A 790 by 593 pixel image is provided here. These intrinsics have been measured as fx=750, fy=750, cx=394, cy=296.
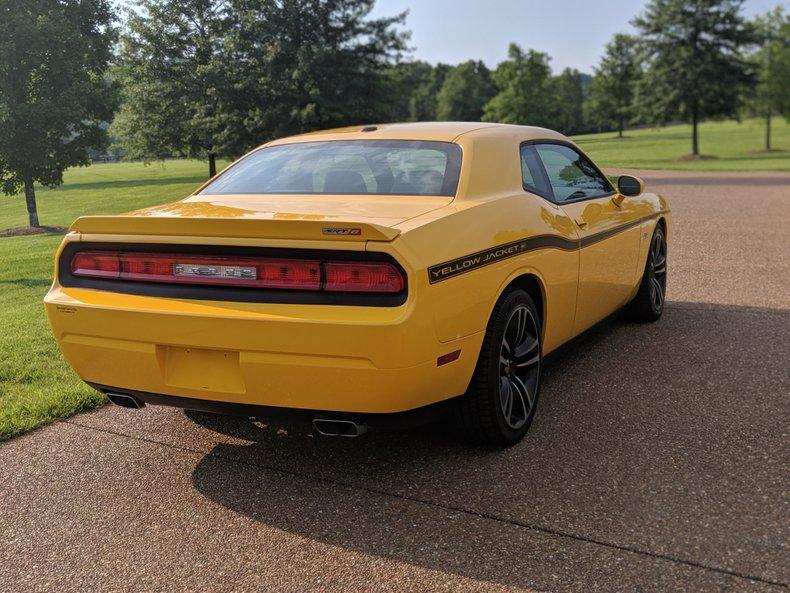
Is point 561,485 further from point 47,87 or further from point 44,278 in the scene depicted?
point 47,87

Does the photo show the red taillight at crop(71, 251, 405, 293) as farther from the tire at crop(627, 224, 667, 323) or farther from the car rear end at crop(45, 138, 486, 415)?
the tire at crop(627, 224, 667, 323)

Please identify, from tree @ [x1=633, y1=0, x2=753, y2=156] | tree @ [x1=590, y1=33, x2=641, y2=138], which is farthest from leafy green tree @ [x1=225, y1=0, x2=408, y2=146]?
tree @ [x1=590, y1=33, x2=641, y2=138]

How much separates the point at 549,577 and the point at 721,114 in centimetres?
4390

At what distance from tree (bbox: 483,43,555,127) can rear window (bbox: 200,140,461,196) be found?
61.0 metres

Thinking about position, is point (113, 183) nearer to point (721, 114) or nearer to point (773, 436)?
point (773, 436)

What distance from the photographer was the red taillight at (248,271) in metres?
2.76

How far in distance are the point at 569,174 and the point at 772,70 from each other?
4501 cm

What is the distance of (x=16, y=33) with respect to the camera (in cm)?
1388

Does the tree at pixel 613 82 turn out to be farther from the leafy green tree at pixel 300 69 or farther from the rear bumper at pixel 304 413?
the rear bumper at pixel 304 413

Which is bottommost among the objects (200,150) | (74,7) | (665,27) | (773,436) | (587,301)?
(773,436)

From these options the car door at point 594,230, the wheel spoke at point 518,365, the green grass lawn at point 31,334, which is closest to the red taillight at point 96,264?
the green grass lawn at point 31,334

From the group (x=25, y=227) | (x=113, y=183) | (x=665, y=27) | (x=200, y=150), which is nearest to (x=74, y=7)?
(x=25, y=227)

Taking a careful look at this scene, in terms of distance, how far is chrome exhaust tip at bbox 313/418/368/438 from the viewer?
2889mm

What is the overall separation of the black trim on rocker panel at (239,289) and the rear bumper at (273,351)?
0.11 feet
